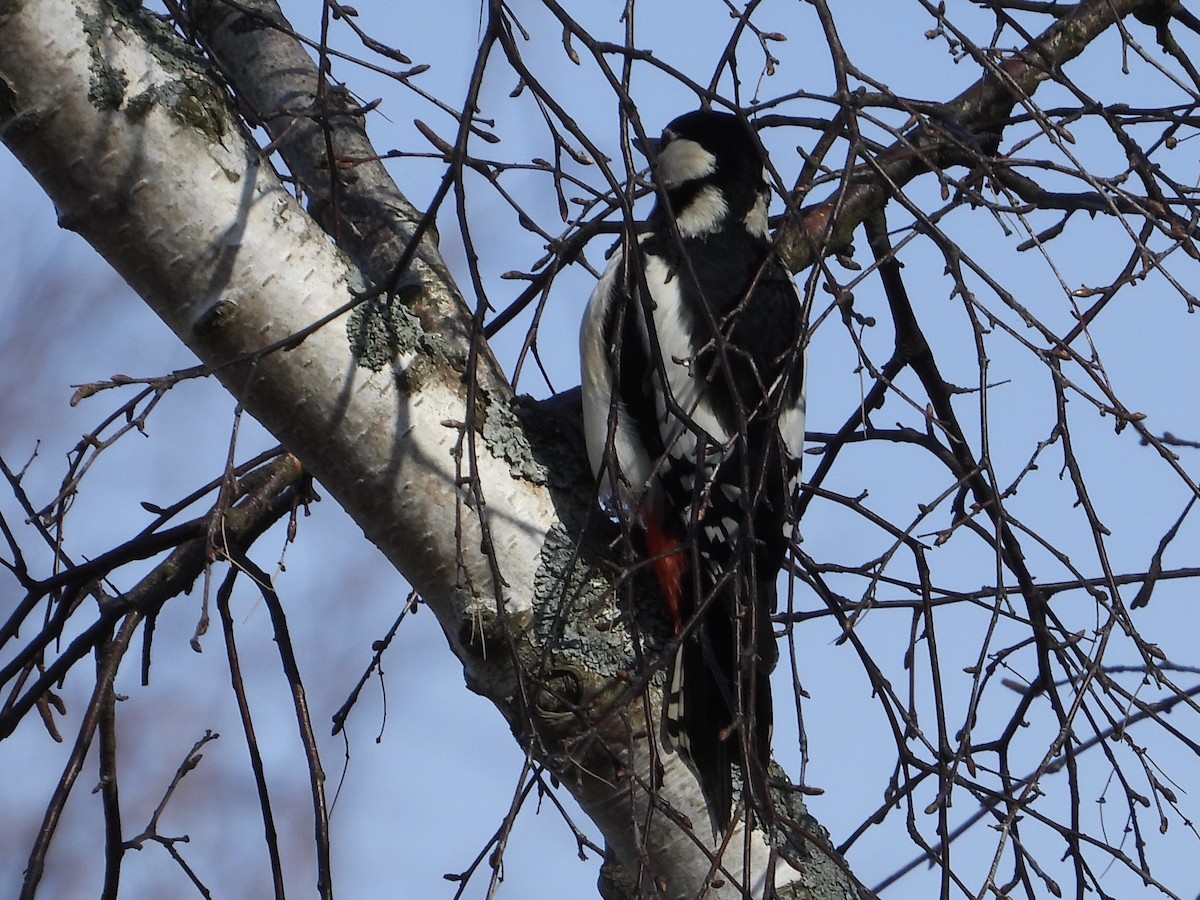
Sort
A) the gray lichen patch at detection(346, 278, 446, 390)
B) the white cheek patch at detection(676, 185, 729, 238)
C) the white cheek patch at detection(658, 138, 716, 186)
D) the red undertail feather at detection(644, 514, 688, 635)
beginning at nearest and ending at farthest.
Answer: the gray lichen patch at detection(346, 278, 446, 390) → the red undertail feather at detection(644, 514, 688, 635) → the white cheek patch at detection(676, 185, 729, 238) → the white cheek patch at detection(658, 138, 716, 186)

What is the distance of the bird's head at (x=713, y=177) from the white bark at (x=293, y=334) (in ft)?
3.92

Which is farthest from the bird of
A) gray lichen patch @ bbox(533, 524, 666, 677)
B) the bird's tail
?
gray lichen patch @ bbox(533, 524, 666, 677)

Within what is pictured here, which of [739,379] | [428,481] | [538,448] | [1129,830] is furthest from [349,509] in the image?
[1129,830]

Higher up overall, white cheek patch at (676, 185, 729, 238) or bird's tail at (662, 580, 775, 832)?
white cheek patch at (676, 185, 729, 238)

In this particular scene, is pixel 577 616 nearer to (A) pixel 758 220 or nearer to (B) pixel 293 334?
(B) pixel 293 334

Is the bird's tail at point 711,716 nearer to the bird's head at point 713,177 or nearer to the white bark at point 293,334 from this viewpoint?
the white bark at point 293,334

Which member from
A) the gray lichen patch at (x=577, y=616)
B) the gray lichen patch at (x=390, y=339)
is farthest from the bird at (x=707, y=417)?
the gray lichen patch at (x=390, y=339)

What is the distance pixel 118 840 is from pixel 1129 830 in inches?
69.5

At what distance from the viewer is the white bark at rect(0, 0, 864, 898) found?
1829mm

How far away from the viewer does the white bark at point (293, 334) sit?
1829mm

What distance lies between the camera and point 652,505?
269cm

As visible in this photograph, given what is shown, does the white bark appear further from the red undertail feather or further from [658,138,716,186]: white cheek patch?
[658,138,716,186]: white cheek patch

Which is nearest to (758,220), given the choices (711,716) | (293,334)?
(711,716)

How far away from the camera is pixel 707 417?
263cm
